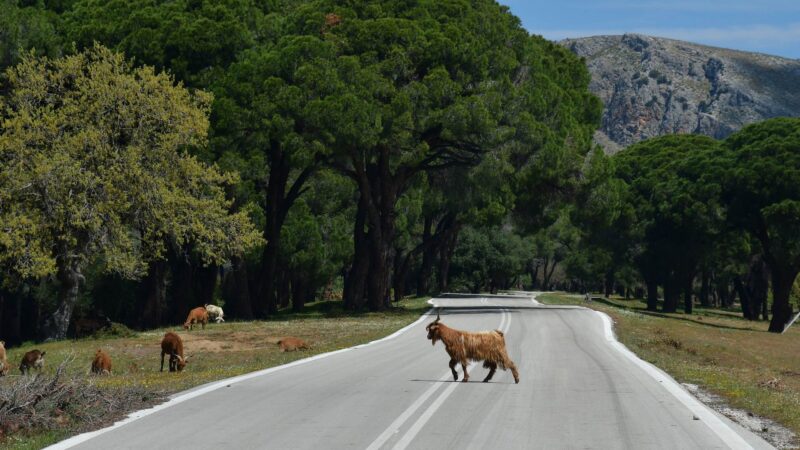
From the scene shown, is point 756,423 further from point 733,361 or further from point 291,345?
point 733,361

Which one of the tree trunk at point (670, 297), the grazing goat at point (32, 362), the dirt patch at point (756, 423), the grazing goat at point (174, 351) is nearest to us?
the dirt patch at point (756, 423)

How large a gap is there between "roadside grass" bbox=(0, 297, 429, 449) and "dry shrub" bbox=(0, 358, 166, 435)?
13 cm

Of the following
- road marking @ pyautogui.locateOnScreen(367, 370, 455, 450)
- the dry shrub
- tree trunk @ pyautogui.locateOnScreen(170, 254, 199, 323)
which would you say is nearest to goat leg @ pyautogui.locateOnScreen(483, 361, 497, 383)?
road marking @ pyautogui.locateOnScreen(367, 370, 455, 450)

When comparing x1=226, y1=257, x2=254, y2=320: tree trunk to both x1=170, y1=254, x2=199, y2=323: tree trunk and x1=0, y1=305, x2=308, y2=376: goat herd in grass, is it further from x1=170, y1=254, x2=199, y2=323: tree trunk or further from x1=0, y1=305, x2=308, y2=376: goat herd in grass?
x1=0, y1=305, x2=308, y2=376: goat herd in grass

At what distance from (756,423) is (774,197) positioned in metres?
50.7

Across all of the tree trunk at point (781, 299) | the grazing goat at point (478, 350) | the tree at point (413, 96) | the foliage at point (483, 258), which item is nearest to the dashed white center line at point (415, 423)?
the grazing goat at point (478, 350)

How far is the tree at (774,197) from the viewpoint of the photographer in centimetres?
5888

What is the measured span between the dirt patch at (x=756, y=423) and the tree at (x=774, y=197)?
4577cm

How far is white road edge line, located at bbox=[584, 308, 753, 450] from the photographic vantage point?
36.7 ft

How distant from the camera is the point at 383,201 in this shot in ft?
159

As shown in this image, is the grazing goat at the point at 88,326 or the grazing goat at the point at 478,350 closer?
the grazing goat at the point at 478,350

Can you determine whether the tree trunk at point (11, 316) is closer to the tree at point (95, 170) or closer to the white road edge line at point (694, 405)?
the tree at point (95, 170)

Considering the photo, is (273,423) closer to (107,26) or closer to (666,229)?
(107,26)

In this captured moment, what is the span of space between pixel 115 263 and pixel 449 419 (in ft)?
68.8
